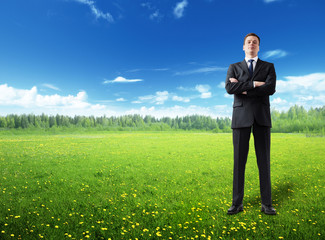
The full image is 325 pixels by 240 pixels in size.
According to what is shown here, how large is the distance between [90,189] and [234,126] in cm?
659

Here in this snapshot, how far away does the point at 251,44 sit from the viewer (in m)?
6.66

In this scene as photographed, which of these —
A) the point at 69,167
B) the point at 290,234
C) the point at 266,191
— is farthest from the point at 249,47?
the point at 69,167

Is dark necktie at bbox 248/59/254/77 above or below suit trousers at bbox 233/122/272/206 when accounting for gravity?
above

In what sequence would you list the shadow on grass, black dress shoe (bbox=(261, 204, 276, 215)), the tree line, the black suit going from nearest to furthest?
the black suit < black dress shoe (bbox=(261, 204, 276, 215)) < the shadow on grass < the tree line

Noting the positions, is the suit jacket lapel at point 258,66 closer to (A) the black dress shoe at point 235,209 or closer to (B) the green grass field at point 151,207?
(A) the black dress shoe at point 235,209

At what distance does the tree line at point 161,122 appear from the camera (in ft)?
321

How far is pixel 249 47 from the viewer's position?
6.71 meters

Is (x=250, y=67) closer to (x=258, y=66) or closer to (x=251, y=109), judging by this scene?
(x=258, y=66)

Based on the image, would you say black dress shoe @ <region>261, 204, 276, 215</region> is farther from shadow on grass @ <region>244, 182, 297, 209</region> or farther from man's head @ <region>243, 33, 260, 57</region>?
man's head @ <region>243, 33, 260, 57</region>

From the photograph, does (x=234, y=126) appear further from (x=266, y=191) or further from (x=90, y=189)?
(x=90, y=189)

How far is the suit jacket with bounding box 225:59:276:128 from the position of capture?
634cm

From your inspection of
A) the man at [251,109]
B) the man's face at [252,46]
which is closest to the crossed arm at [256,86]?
the man at [251,109]

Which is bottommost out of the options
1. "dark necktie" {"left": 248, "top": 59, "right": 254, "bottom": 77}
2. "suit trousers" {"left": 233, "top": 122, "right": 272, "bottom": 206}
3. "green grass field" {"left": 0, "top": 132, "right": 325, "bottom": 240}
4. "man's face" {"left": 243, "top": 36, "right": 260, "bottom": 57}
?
"green grass field" {"left": 0, "top": 132, "right": 325, "bottom": 240}

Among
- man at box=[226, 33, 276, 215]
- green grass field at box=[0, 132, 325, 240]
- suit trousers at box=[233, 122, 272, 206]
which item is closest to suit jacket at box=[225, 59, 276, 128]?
man at box=[226, 33, 276, 215]
